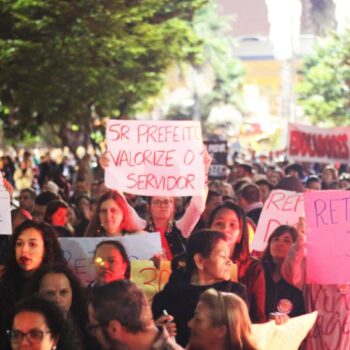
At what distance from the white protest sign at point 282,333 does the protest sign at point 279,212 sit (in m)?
2.92

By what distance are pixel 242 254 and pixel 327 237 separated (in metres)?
0.75

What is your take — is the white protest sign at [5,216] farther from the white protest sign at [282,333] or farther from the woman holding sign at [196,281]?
the white protest sign at [282,333]

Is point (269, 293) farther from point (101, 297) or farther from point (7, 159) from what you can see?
point (7, 159)

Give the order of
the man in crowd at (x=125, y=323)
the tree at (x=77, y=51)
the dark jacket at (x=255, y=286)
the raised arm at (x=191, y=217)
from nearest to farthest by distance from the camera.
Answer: the man in crowd at (x=125, y=323) < the dark jacket at (x=255, y=286) < the raised arm at (x=191, y=217) < the tree at (x=77, y=51)

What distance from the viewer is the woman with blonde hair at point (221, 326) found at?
5527 mm

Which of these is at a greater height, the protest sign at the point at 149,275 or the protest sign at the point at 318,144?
the protest sign at the point at 318,144

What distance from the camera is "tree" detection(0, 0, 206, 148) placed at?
2500cm

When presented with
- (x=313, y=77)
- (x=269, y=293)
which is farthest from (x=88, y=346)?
(x=313, y=77)

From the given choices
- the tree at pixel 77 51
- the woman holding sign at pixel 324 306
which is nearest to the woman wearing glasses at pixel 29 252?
the woman holding sign at pixel 324 306

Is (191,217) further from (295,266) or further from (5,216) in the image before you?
(295,266)

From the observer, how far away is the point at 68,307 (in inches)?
258

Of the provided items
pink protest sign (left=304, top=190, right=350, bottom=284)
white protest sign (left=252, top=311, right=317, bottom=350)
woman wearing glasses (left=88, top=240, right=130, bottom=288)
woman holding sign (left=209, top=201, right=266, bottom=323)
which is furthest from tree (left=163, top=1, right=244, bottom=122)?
white protest sign (left=252, top=311, right=317, bottom=350)

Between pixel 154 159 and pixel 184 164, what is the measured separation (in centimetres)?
26

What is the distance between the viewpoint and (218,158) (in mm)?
21500
